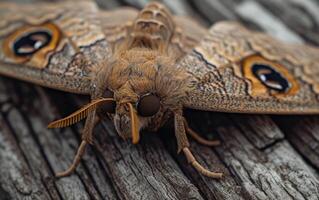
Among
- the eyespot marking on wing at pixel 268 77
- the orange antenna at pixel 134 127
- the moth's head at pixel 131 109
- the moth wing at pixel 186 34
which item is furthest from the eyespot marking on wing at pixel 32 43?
the eyespot marking on wing at pixel 268 77

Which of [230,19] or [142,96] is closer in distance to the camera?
[142,96]

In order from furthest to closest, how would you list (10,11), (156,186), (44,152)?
(10,11), (44,152), (156,186)

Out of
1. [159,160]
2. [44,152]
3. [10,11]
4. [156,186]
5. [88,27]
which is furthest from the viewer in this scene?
[10,11]

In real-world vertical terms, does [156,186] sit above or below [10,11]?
below

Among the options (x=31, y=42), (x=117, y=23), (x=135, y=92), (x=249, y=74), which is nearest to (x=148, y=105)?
(x=135, y=92)

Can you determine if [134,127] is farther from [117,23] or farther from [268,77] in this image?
[117,23]

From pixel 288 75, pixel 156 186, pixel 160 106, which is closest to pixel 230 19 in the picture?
pixel 288 75

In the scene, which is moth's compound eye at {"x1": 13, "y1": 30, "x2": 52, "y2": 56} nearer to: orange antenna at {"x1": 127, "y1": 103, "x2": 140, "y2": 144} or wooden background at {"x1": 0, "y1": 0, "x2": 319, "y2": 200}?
wooden background at {"x1": 0, "y1": 0, "x2": 319, "y2": 200}

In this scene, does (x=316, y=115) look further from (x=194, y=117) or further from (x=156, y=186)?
(x=156, y=186)

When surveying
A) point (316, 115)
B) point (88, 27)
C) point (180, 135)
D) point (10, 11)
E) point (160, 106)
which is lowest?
point (316, 115)
